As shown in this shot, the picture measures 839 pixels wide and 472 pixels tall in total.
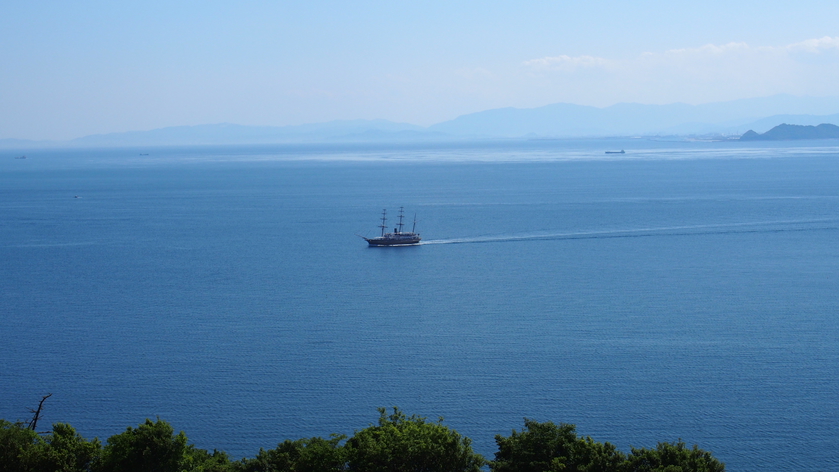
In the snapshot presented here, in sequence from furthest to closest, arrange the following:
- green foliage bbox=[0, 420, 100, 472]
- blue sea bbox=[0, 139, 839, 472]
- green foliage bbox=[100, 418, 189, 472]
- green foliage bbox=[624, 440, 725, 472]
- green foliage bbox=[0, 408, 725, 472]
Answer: blue sea bbox=[0, 139, 839, 472]
green foliage bbox=[100, 418, 189, 472]
green foliage bbox=[0, 420, 100, 472]
green foliage bbox=[0, 408, 725, 472]
green foliage bbox=[624, 440, 725, 472]

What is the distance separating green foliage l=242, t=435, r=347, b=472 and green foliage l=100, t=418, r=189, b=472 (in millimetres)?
1420

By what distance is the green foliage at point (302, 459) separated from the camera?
49.5ft

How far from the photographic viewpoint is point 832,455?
69.1ft

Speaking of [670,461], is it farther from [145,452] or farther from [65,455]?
[65,455]

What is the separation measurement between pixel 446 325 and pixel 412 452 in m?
18.1

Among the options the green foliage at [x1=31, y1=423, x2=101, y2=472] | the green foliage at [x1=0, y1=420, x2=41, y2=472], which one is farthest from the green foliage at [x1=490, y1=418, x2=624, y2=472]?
the green foliage at [x1=0, y1=420, x2=41, y2=472]

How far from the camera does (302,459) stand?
1530 centimetres

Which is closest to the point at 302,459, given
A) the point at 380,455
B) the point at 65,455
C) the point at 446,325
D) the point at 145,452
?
the point at 380,455

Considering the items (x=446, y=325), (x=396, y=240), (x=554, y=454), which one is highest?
(x=554, y=454)

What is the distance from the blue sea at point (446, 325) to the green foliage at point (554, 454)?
6.13 meters

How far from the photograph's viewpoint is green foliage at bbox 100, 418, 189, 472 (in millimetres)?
15281

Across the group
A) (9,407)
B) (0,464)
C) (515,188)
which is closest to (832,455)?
(0,464)

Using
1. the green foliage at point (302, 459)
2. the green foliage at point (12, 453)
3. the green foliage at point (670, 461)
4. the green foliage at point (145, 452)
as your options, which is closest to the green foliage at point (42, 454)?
the green foliage at point (12, 453)

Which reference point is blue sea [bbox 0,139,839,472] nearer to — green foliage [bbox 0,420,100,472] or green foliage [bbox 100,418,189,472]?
green foliage [bbox 100,418,189,472]
